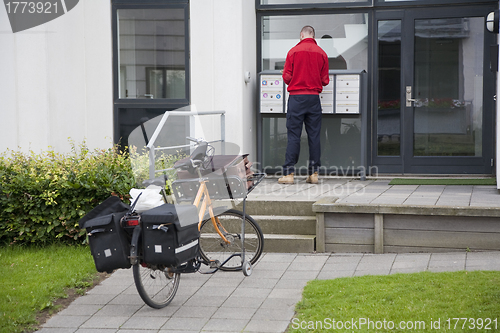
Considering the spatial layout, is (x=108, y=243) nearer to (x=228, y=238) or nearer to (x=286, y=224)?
(x=228, y=238)

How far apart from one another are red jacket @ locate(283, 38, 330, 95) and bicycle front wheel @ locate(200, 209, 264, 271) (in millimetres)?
3118

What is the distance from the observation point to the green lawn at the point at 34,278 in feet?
13.7

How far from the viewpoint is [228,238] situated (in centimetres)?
508

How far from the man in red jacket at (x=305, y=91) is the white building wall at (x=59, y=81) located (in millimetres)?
2822

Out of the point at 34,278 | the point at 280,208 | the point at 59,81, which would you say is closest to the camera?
the point at 34,278

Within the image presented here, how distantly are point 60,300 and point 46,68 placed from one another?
4.32 m

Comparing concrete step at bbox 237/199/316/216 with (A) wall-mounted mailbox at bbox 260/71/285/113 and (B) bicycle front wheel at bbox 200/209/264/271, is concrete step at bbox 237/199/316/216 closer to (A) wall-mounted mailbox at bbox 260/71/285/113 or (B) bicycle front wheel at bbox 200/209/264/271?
(B) bicycle front wheel at bbox 200/209/264/271

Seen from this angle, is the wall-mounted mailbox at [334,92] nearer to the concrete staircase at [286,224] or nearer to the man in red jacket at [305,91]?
the man in red jacket at [305,91]

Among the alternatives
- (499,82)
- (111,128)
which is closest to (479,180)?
(499,82)

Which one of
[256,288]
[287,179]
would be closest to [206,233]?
[256,288]

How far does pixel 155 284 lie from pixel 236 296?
680 mm

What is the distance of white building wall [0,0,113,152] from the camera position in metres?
7.82

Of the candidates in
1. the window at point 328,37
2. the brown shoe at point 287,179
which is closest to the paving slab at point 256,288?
the brown shoe at point 287,179

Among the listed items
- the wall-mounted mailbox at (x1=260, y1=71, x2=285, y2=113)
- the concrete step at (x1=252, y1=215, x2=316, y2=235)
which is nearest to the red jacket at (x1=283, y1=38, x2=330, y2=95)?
the wall-mounted mailbox at (x1=260, y1=71, x2=285, y2=113)
